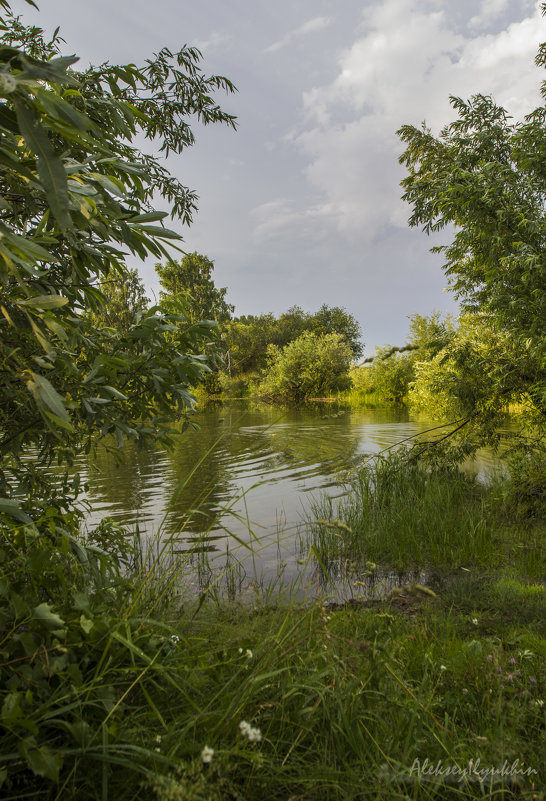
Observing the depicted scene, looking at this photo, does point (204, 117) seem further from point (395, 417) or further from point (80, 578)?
point (395, 417)

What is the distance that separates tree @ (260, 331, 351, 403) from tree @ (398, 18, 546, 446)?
30496mm

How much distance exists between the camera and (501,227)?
5.97 meters

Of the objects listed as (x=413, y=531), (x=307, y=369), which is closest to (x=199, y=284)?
(x=307, y=369)

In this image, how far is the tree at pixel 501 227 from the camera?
18.3ft

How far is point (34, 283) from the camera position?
2150 millimetres

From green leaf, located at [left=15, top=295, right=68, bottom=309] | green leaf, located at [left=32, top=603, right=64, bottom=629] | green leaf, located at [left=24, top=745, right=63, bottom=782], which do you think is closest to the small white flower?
green leaf, located at [left=24, top=745, right=63, bottom=782]

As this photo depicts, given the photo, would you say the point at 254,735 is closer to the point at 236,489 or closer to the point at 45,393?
the point at 45,393

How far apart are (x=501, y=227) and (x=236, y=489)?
6.88 m

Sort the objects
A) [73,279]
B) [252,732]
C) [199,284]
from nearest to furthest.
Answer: [252,732] < [73,279] < [199,284]

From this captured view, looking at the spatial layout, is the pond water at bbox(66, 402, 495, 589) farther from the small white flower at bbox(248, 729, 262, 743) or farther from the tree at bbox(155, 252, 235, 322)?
the tree at bbox(155, 252, 235, 322)

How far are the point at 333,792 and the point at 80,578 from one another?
2.24 metres

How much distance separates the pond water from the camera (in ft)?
16.6

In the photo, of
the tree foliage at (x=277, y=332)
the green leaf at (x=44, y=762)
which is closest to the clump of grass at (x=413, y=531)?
the green leaf at (x=44, y=762)

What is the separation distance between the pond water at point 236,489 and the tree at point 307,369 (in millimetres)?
19901
